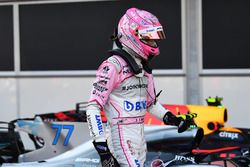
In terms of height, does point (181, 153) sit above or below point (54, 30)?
below

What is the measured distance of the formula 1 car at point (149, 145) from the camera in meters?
3.70

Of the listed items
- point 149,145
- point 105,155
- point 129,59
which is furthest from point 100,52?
point 105,155

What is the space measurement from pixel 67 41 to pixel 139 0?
4.45 feet

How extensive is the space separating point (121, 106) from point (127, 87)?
12 cm

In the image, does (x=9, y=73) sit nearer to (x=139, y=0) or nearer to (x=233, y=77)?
(x=139, y=0)

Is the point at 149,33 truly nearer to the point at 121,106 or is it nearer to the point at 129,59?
the point at 129,59

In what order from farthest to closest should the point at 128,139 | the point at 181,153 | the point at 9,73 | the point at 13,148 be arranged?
the point at 9,73
the point at 13,148
the point at 181,153
the point at 128,139

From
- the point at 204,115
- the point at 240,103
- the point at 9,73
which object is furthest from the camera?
the point at 9,73

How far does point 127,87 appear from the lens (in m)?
2.94

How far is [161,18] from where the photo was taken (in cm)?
751

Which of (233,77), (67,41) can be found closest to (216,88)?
(233,77)

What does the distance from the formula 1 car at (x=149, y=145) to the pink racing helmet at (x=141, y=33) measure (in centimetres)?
81

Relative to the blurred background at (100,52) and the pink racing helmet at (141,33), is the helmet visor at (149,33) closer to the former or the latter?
the pink racing helmet at (141,33)

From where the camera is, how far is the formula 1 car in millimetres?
3701
